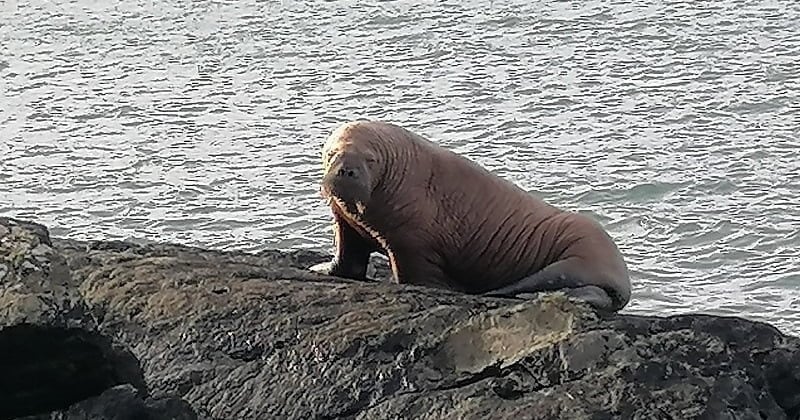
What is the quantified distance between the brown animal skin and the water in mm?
2936

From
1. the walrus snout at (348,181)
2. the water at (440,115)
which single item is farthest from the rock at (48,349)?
the water at (440,115)

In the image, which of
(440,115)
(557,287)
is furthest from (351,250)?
(440,115)

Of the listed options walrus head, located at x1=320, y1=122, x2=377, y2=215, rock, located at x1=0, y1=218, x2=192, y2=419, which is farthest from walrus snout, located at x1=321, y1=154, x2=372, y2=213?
rock, located at x1=0, y1=218, x2=192, y2=419

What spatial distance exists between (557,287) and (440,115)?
7.69 m

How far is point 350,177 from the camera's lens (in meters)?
5.95

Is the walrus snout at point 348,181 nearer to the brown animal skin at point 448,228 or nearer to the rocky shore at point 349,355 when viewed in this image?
the brown animal skin at point 448,228

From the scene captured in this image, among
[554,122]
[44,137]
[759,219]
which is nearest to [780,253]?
[759,219]

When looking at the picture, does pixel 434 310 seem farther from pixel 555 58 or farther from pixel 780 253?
pixel 555 58

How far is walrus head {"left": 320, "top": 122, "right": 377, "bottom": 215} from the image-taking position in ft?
19.4

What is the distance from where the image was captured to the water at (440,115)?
10711 mm

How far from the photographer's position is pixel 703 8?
17.4 m

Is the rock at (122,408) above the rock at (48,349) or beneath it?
beneath

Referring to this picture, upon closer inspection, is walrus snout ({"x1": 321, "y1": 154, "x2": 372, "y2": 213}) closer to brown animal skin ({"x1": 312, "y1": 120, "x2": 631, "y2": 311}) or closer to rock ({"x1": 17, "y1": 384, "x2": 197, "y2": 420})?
brown animal skin ({"x1": 312, "y1": 120, "x2": 631, "y2": 311})

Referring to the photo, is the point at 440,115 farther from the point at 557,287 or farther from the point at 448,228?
the point at 557,287
